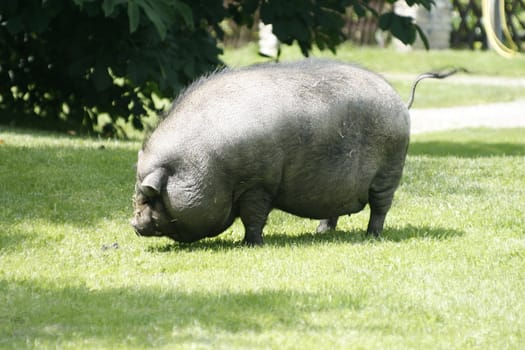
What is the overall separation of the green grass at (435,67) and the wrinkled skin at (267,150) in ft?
52.3

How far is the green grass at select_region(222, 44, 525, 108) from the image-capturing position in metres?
25.1

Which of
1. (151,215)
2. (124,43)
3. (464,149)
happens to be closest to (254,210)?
(151,215)

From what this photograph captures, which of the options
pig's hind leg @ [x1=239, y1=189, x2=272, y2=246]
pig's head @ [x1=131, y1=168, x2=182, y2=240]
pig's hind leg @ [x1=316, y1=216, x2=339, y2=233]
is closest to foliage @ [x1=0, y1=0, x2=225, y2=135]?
pig's hind leg @ [x1=316, y1=216, x2=339, y2=233]

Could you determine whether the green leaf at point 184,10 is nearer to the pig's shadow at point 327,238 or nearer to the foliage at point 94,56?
the foliage at point 94,56

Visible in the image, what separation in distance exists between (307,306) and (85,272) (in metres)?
1.88

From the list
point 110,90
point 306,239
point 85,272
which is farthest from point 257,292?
point 110,90

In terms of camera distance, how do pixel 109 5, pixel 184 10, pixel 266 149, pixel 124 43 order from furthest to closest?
1. pixel 124 43
2. pixel 184 10
3. pixel 109 5
4. pixel 266 149

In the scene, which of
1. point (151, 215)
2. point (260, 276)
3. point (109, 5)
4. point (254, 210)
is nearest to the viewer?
point (260, 276)

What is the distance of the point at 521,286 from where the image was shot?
7379mm

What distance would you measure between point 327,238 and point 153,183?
1.70m

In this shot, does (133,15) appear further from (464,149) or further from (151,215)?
(464,149)

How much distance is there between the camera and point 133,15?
11.2 metres

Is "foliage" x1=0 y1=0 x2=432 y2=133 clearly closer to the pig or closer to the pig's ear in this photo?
the pig

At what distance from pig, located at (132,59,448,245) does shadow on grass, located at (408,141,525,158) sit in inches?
254
